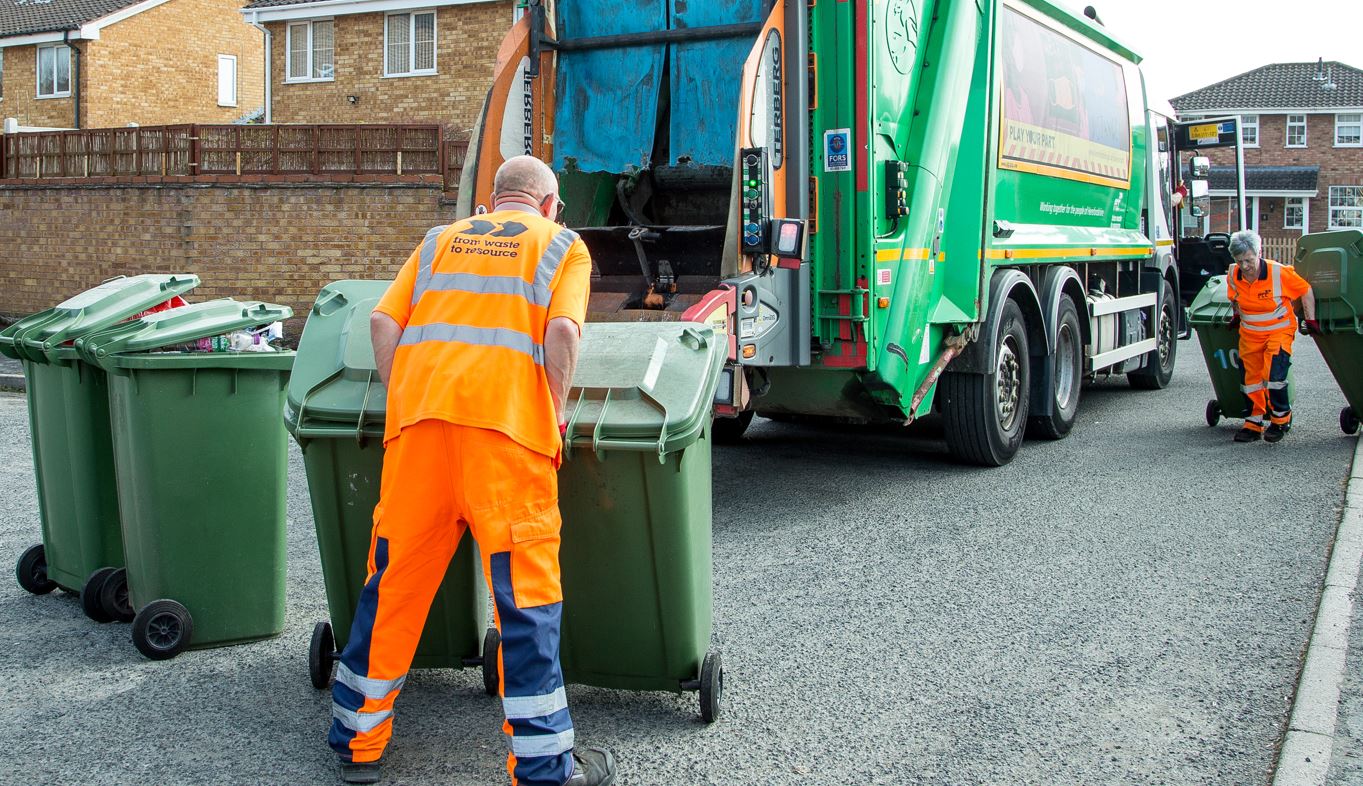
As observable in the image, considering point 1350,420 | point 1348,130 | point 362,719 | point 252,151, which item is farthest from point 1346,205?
point 362,719

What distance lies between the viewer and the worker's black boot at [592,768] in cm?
308

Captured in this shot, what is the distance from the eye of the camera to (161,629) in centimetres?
416

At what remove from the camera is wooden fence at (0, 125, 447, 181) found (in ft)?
56.4

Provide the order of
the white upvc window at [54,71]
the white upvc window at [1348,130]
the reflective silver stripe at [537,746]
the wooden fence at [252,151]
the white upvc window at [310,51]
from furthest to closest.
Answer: the white upvc window at [1348,130]
the white upvc window at [54,71]
the white upvc window at [310,51]
the wooden fence at [252,151]
the reflective silver stripe at [537,746]

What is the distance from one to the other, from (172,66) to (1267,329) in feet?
94.6

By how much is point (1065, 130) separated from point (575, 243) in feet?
20.4

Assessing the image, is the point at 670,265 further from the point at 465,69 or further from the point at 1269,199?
the point at 1269,199

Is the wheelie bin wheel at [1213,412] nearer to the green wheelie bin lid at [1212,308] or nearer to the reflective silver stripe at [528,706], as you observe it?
the green wheelie bin lid at [1212,308]

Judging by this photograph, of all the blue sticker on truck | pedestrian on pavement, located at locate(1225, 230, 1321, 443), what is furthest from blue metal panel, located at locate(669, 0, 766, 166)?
pedestrian on pavement, located at locate(1225, 230, 1321, 443)

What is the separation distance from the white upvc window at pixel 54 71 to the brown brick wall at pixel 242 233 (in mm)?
11585

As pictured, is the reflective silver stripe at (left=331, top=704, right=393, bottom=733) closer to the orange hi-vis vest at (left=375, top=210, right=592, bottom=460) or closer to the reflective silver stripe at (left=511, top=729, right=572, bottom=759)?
the reflective silver stripe at (left=511, top=729, right=572, bottom=759)

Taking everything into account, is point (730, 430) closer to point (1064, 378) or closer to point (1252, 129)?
point (1064, 378)

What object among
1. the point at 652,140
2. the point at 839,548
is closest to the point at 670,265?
the point at 652,140

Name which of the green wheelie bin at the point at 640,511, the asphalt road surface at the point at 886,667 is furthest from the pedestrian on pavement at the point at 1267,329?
the green wheelie bin at the point at 640,511
